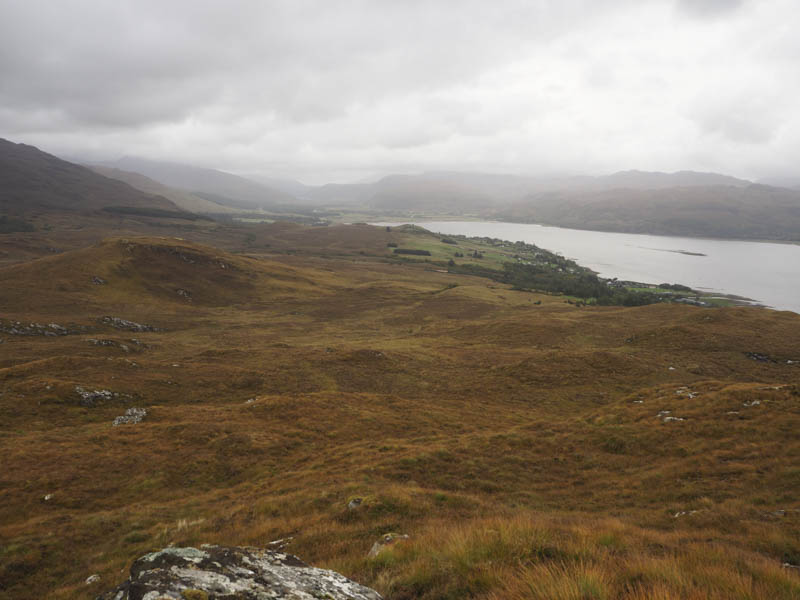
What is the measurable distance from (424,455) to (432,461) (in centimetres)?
50

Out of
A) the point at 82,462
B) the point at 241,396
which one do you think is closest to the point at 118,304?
the point at 241,396

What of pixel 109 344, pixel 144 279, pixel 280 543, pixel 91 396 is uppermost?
pixel 280 543

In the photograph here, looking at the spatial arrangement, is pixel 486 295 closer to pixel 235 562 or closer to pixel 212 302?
pixel 212 302

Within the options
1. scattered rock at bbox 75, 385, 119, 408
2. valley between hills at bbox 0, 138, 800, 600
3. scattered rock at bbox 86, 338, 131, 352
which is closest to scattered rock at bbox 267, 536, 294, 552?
valley between hills at bbox 0, 138, 800, 600

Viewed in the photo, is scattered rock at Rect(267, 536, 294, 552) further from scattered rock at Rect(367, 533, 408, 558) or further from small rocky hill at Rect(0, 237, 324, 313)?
small rocky hill at Rect(0, 237, 324, 313)

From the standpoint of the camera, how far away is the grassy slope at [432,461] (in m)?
6.84

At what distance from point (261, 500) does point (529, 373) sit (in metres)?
27.8

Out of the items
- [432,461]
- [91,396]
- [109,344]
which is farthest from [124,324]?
[432,461]

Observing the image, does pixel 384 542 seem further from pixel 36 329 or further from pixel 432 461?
pixel 36 329

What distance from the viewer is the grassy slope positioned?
6.84 meters

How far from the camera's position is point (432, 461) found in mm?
17203

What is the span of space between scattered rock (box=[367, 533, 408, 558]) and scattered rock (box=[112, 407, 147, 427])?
21.5 metres

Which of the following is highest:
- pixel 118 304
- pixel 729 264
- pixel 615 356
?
pixel 729 264

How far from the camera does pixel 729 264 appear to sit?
184875 millimetres
